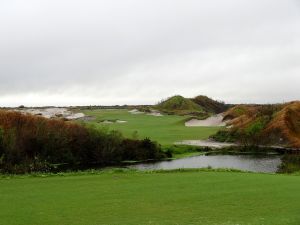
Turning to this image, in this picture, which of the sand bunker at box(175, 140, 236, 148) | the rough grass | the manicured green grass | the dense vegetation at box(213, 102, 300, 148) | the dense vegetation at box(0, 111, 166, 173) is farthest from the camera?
the rough grass

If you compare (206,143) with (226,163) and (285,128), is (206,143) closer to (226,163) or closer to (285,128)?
(285,128)

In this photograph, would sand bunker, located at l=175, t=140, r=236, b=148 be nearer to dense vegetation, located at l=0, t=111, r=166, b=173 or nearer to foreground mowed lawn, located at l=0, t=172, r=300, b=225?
dense vegetation, located at l=0, t=111, r=166, b=173

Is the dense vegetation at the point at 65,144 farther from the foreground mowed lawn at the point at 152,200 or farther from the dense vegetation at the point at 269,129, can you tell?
the foreground mowed lawn at the point at 152,200

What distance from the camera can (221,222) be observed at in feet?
43.8

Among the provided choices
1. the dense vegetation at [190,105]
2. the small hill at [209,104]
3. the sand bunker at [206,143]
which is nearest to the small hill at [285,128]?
the sand bunker at [206,143]

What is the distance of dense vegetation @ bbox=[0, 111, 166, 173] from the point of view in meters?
45.3

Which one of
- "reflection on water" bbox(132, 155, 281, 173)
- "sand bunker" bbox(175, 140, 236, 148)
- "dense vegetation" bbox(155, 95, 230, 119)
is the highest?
"dense vegetation" bbox(155, 95, 230, 119)

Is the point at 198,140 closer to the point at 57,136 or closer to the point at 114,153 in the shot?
the point at 114,153

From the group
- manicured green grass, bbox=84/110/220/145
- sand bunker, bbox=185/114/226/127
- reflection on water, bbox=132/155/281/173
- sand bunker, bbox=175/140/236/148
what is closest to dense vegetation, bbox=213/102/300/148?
sand bunker, bbox=175/140/236/148

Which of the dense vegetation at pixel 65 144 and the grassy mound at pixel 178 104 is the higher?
the grassy mound at pixel 178 104

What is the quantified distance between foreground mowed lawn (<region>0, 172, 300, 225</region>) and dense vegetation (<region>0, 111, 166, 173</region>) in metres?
22.7

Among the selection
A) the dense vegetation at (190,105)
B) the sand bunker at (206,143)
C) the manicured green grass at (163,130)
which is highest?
the dense vegetation at (190,105)

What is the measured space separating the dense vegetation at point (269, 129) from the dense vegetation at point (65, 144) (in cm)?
1637

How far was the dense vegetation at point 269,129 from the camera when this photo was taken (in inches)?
2462
